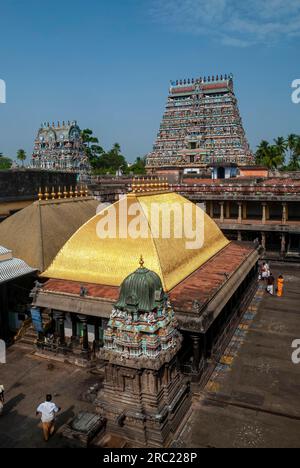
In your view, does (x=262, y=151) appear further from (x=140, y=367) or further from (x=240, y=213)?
(x=140, y=367)

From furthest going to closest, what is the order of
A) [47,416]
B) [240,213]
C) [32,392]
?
[240,213], [32,392], [47,416]

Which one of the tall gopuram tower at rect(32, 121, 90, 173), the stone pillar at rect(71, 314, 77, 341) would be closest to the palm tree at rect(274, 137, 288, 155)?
the tall gopuram tower at rect(32, 121, 90, 173)

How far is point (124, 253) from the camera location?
50.8ft

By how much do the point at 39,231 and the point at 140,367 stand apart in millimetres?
9074

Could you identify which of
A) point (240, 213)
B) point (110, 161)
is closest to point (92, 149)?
point (110, 161)

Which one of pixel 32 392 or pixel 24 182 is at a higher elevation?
pixel 24 182

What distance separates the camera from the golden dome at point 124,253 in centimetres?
1520

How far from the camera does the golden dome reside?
15203mm

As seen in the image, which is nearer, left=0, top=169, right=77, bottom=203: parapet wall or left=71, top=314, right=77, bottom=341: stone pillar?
left=71, top=314, right=77, bottom=341: stone pillar

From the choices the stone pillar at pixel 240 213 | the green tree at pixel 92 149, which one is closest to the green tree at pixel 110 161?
the green tree at pixel 92 149

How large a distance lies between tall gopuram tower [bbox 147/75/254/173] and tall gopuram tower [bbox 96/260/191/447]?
5794 cm

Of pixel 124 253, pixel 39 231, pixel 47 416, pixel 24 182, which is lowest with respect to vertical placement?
pixel 47 416

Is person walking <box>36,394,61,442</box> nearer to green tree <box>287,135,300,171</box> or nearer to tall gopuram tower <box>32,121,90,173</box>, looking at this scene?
tall gopuram tower <box>32,121,90,173</box>

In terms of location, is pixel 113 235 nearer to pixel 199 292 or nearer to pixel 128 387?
pixel 199 292
